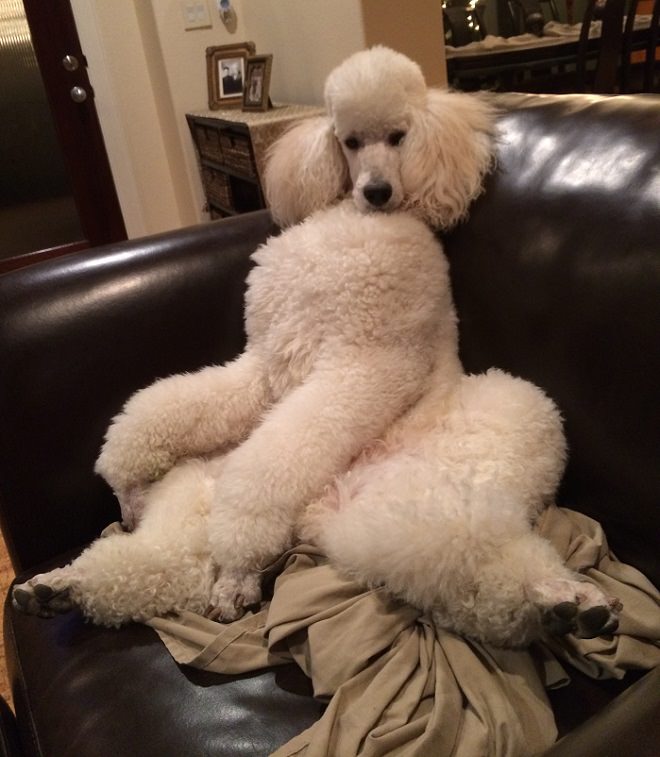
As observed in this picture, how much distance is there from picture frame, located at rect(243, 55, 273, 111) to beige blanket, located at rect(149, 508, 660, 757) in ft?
7.03

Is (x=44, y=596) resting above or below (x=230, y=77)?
below

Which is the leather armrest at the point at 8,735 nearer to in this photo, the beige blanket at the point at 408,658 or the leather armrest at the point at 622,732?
the beige blanket at the point at 408,658

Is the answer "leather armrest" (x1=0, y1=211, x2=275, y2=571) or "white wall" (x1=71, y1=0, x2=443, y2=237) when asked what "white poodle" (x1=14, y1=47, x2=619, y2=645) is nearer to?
"leather armrest" (x1=0, y1=211, x2=275, y2=571)

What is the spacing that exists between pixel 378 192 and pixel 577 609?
716mm

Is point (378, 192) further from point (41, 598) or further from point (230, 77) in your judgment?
point (230, 77)

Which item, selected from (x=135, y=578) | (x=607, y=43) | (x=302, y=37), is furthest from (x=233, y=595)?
(x=607, y=43)

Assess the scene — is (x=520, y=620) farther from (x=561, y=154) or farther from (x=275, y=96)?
(x=275, y=96)

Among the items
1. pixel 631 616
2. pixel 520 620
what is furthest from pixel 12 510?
pixel 631 616

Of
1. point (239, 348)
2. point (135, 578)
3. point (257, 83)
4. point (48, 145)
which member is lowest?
point (135, 578)

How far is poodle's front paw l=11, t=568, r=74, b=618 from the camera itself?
839 mm

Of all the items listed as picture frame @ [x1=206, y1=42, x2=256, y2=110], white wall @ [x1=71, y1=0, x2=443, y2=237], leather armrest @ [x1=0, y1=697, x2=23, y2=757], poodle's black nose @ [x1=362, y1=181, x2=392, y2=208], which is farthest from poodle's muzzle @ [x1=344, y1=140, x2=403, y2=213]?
picture frame @ [x1=206, y1=42, x2=256, y2=110]

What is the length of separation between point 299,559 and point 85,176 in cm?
279

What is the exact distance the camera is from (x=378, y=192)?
1.09m

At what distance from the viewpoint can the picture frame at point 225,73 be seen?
289 cm
